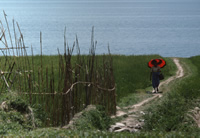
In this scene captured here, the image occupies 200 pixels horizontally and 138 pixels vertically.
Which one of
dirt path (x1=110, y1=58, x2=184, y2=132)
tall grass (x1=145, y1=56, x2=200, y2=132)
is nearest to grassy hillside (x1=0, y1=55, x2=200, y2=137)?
tall grass (x1=145, y1=56, x2=200, y2=132)

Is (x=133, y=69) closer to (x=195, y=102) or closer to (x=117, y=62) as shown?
(x=117, y=62)

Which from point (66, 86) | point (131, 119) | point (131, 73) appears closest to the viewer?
point (66, 86)

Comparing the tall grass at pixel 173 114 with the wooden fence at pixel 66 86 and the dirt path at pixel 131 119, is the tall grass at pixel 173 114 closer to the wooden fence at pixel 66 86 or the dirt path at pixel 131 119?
the dirt path at pixel 131 119

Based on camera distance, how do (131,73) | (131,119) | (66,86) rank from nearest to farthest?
(66,86) → (131,119) → (131,73)

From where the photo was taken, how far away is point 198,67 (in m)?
19.0

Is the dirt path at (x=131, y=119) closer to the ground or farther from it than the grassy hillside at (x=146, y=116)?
closer to the ground

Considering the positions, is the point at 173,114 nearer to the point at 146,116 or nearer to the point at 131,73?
the point at 146,116

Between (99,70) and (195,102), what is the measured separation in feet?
8.79

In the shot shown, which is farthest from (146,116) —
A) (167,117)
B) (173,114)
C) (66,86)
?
(66,86)

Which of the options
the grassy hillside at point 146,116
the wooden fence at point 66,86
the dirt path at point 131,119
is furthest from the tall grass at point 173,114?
the wooden fence at point 66,86

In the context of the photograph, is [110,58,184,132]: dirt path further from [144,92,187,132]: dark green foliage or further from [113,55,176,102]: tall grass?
[113,55,176,102]: tall grass

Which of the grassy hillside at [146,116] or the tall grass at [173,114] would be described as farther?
the tall grass at [173,114]

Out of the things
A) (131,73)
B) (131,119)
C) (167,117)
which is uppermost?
(131,73)

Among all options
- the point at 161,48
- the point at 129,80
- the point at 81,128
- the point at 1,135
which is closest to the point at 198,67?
the point at 129,80
